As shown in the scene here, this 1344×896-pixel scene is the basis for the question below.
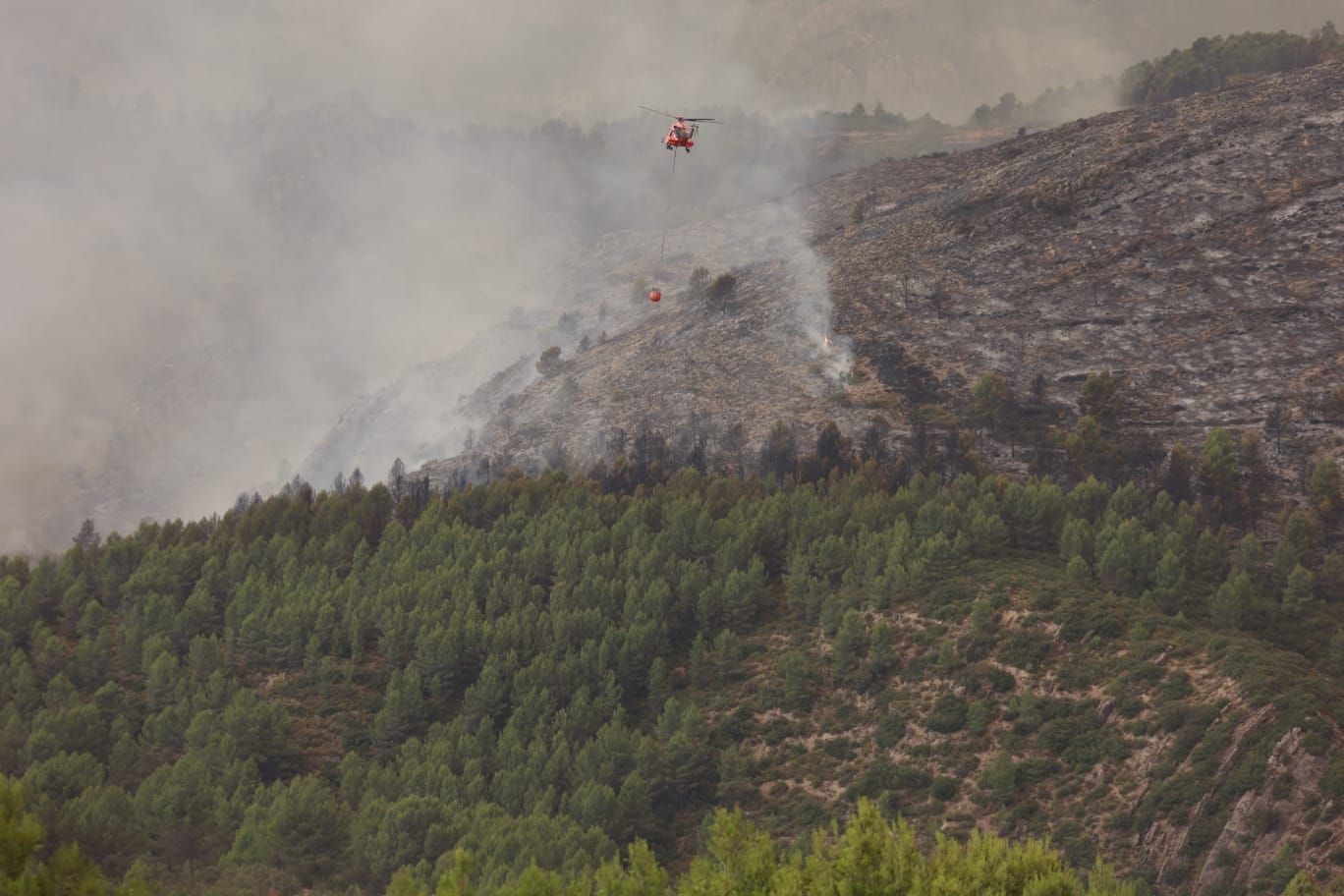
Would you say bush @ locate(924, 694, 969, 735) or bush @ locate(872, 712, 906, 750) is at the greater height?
bush @ locate(924, 694, 969, 735)

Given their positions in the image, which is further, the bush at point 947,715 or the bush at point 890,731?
the bush at point 890,731

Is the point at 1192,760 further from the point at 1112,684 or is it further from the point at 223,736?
the point at 223,736

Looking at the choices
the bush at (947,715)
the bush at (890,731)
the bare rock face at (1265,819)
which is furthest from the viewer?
the bush at (890,731)

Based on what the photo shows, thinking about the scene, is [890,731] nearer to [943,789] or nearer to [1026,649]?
[943,789]

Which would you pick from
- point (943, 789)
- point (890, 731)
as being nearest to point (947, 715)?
point (890, 731)

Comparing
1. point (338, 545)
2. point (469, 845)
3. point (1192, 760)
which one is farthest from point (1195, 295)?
point (469, 845)

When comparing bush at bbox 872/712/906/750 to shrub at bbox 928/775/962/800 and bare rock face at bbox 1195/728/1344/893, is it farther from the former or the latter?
bare rock face at bbox 1195/728/1344/893

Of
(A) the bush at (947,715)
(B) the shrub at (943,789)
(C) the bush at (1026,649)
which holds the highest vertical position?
(C) the bush at (1026,649)

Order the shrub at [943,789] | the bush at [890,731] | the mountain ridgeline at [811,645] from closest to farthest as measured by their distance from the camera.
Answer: the mountain ridgeline at [811,645] → the shrub at [943,789] → the bush at [890,731]

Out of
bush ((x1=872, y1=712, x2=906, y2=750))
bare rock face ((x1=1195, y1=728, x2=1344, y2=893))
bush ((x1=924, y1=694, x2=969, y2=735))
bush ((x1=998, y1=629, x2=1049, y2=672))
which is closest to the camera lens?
bare rock face ((x1=1195, y1=728, x2=1344, y2=893))

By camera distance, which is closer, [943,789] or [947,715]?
[943,789]

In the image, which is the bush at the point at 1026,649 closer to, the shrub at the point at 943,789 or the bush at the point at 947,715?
the bush at the point at 947,715

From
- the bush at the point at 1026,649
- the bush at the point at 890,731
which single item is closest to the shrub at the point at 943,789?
the bush at the point at 890,731

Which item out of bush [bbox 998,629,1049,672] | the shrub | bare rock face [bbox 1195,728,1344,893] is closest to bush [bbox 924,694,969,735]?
bush [bbox 998,629,1049,672]
